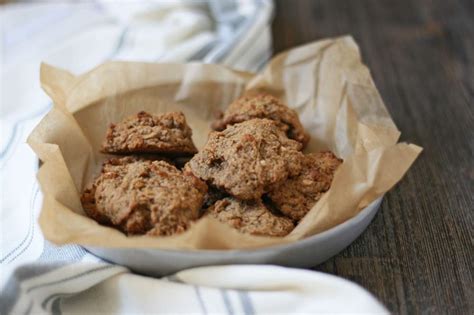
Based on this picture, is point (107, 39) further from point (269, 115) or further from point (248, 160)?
point (248, 160)

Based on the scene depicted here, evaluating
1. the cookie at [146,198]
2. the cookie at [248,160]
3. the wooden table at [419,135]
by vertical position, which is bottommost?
the wooden table at [419,135]

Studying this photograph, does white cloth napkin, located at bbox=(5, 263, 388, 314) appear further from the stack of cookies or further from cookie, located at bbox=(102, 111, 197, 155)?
cookie, located at bbox=(102, 111, 197, 155)

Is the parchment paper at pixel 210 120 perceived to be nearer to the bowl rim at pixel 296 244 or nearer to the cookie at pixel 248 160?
the bowl rim at pixel 296 244

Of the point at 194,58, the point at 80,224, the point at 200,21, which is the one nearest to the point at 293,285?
the point at 80,224

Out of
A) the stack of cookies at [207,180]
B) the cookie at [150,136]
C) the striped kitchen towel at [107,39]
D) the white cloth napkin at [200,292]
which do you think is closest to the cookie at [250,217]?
the stack of cookies at [207,180]

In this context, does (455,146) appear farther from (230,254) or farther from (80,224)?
(80,224)

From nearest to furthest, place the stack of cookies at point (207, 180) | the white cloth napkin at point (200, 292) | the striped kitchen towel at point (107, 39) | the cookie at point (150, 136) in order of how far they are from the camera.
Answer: the white cloth napkin at point (200, 292) < the stack of cookies at point (207, 180) < the cookie at point (150, 136) < the striped kitchen towel at point (107, 39)
